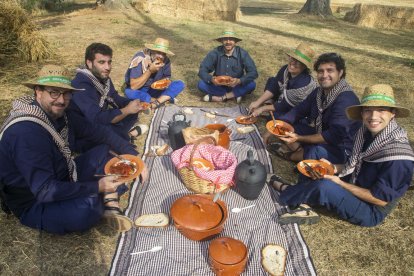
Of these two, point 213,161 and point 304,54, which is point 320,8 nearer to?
point 304,54

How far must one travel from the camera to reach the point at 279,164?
15.7ft

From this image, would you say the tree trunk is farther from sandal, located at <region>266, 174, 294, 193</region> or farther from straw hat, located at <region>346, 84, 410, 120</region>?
straw hat, located at <region>346, 84, 410, 120</region>

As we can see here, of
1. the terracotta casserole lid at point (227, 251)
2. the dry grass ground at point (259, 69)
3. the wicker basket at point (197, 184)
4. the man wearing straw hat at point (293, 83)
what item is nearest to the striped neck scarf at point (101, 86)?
the dry grass ground at point (259, 69)

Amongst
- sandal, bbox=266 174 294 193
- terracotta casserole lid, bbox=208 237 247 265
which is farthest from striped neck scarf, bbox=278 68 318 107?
terracotta casserole lid, bbox=208 237 247 265

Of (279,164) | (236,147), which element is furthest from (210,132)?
(279,164)

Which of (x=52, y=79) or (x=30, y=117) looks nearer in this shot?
(x=30, y=117)

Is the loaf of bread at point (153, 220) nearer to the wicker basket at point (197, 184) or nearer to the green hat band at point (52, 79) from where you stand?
the wicker basket at point (197, 184)

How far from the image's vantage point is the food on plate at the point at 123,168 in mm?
3295

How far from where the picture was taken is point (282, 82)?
18.8ft

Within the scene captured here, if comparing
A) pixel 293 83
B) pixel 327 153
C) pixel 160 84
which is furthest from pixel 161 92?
pixel 327 153

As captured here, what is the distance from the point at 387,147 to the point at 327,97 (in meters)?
1.48

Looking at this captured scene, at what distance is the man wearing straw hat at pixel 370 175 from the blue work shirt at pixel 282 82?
182 cm

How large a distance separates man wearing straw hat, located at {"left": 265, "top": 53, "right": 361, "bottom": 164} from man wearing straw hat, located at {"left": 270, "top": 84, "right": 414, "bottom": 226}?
0.40 metres

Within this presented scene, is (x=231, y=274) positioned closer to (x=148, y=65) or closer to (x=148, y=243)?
(x=148, y=243)
